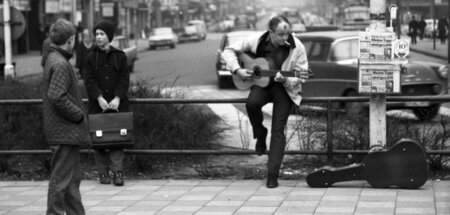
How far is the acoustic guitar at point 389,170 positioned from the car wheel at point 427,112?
1.72 metres

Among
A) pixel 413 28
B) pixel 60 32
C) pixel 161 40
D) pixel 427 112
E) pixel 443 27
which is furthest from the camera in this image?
pixel 161 40

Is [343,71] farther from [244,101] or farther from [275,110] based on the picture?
[275,110]

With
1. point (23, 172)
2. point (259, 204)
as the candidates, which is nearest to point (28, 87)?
point (23, 172)

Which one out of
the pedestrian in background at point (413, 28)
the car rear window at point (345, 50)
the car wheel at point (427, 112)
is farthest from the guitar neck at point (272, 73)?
the pedestrian in background at point (413, 28)

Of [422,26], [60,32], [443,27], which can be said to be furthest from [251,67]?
[422,26]

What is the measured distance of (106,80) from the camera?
9828 millimetres

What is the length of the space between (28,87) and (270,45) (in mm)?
3934

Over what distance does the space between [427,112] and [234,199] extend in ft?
10.5

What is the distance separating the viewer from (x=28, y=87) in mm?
12039

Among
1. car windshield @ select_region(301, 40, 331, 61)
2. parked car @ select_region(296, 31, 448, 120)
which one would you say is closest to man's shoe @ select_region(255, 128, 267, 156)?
parked car @ select_region(296, 31, 448, 120)

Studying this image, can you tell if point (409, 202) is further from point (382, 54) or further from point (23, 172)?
point (23, 172)

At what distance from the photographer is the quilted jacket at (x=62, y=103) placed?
7.12 metres

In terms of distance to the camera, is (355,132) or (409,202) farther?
(355,132)

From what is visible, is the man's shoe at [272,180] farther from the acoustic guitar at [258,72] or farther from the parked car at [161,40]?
the parked car at [161,40]
